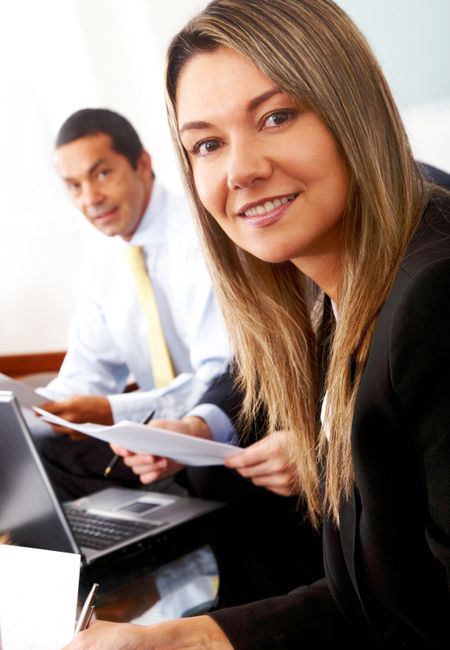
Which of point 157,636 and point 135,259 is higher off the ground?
point 135,259

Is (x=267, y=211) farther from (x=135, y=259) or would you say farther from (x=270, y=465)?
(x=135, y=259)

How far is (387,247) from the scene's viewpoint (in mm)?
955

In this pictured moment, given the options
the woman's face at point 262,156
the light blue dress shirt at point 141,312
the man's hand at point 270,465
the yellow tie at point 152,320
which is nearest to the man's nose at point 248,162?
the woman's face at point 262,156

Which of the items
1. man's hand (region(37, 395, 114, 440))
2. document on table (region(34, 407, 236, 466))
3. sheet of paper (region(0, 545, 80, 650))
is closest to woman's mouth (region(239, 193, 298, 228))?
document on table (region(34, 407, 236, 466))

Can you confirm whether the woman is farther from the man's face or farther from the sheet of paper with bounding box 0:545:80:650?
the man's face

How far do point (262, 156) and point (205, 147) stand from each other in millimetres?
92

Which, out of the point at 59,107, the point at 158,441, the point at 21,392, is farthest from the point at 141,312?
the point at 59,107

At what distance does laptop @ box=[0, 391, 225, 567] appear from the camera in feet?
3.94

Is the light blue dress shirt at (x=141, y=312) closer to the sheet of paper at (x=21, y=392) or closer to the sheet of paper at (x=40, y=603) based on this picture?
the sheet of paper at (x=21, y=392)

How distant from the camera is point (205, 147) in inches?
41.3

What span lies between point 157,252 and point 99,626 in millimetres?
1796

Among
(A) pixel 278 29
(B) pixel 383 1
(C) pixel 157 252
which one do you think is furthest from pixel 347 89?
(C) pixel 157 252

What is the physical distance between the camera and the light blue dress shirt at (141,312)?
248 centimetres

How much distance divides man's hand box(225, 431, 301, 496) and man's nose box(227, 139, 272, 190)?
55cm
